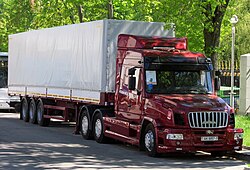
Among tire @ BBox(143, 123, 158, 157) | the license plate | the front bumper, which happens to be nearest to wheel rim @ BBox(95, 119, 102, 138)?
tire @ BBox(143, 123, 158, 157)

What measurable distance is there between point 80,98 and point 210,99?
20.9 feet

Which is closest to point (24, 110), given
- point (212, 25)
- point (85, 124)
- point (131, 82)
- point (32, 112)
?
point (32, 112)

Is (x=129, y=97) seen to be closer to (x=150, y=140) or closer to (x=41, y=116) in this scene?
(x=150, y=140)

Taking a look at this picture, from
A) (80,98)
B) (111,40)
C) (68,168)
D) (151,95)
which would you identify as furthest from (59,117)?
(68,168)

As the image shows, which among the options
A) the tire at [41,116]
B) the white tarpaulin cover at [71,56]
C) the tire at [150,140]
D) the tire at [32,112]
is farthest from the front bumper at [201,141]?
the tire at [32,112]

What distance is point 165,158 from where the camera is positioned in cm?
1839

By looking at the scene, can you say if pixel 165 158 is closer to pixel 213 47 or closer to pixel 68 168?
pixel 68 168

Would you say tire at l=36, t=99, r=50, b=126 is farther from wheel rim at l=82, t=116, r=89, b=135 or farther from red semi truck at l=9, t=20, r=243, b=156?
wheel rim at l=82, t=116, r=89, b=135

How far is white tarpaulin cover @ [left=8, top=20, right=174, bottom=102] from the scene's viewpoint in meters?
22.2

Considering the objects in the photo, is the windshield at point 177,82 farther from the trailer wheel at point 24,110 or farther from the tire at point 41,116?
the trailer wheel at point 24,110

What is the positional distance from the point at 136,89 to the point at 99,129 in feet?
9.82

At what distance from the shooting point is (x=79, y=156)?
1817 centimetres

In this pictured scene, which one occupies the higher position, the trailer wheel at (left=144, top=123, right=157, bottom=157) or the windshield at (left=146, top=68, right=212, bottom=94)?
the windshield at (left=146, top=68, right=212, bottom=94)

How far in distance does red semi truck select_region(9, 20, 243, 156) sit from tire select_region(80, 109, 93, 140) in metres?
0.03
